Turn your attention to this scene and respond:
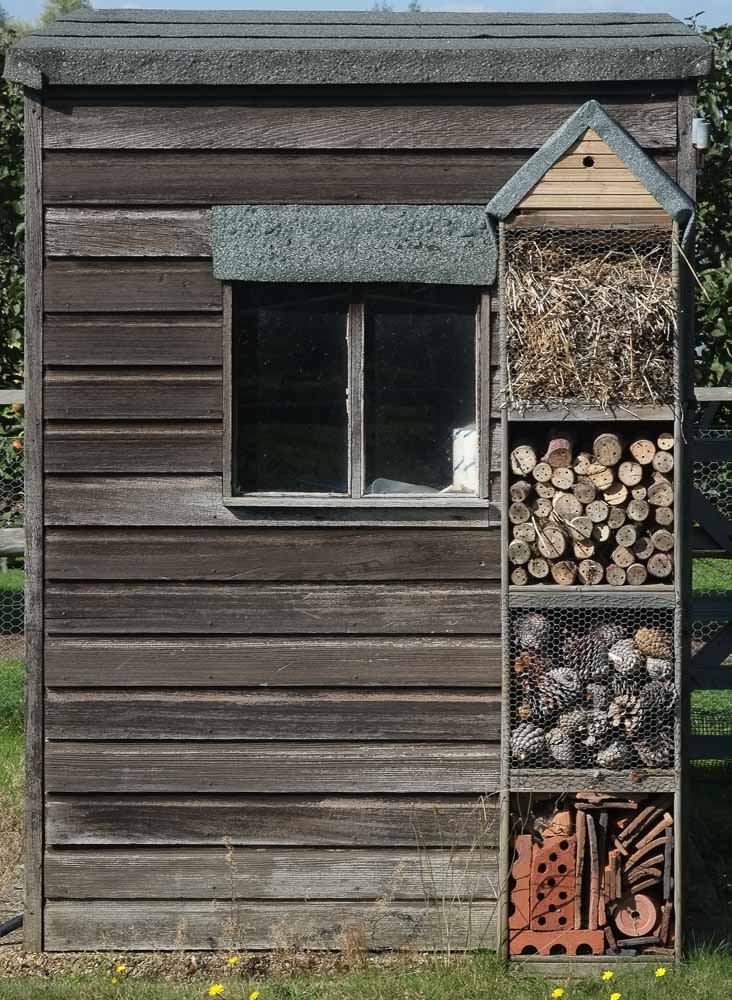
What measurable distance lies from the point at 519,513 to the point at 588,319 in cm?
80

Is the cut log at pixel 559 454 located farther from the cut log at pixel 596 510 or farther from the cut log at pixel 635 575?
the cut log at pixel 635 575

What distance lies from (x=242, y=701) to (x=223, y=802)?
17.8 inches

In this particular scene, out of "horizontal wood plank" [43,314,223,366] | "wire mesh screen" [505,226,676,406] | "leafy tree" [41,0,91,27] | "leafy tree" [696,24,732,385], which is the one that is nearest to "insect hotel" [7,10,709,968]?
"horizontal wood plank" [43,314,223,366]

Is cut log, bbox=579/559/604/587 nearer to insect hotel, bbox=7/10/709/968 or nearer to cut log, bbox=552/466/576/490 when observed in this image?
insect hotel, bbox=7/10/709/968

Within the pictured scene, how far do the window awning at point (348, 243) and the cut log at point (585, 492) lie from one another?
3.19 ft

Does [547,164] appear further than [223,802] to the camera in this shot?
No

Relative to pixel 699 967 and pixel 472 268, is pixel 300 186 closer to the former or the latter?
pixel 472 268

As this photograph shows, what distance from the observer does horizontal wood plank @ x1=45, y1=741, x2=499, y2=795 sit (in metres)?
5.17

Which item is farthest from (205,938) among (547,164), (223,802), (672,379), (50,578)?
(547,164)

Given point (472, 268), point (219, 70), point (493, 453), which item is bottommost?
point (493, 453)

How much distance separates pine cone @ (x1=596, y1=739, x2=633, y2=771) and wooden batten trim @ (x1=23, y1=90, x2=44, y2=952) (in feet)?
7.83

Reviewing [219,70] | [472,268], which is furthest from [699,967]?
[219,70]

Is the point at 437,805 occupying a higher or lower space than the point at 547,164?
lower

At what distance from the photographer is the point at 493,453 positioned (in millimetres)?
5105
